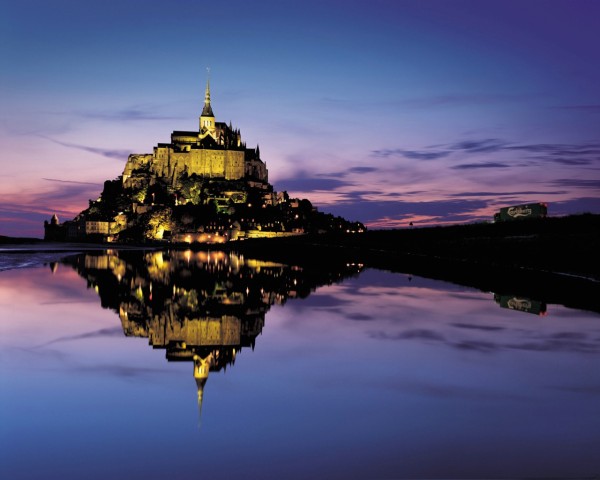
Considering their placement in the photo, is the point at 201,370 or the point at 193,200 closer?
the point at 201,370

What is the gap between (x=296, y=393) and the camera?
760 centimetres

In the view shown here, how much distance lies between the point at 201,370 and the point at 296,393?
163cm

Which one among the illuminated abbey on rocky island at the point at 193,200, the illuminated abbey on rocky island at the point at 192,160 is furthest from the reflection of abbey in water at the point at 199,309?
the illuminated abbey on rocky island at the point at 192,160

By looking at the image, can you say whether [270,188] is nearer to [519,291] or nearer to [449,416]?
[519,291]

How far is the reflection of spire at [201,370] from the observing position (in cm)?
754

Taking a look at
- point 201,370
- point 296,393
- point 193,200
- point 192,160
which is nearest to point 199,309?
point 201,370

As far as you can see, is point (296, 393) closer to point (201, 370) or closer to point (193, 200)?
point (201, 370)

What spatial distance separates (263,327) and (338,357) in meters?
3.19

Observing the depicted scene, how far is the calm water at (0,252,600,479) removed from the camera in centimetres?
530

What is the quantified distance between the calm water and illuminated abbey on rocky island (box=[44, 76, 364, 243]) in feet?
478

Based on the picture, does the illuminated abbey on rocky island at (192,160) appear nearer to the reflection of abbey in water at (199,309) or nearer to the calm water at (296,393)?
the reflection of abbey in water at (199,309)

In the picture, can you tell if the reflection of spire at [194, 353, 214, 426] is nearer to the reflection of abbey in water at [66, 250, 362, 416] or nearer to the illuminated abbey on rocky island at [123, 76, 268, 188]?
the reflection of abbey in water at [66, 250, 362, 416]

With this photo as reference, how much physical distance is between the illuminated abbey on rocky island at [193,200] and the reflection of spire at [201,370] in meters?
149

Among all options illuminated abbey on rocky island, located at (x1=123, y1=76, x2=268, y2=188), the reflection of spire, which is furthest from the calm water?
illuminated abbey on rocky island, located at (x1=123, y1=76, x2=268, y2=188)
